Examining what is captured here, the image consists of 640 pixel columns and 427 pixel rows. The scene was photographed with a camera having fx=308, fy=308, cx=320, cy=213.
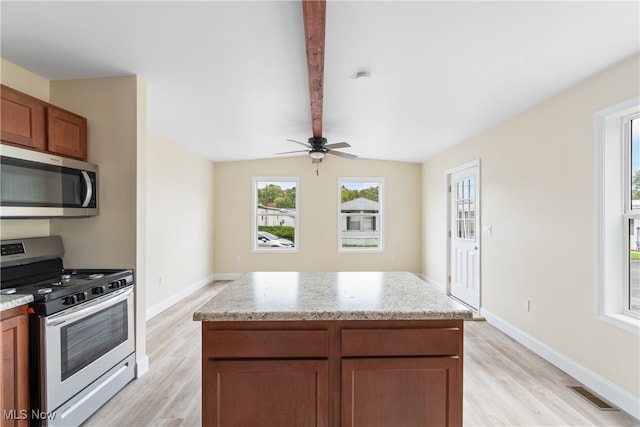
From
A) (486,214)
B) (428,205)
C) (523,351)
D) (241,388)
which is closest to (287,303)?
(241,388)

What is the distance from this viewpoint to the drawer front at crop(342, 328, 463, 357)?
152 cm

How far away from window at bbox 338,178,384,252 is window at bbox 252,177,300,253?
0.99 meters

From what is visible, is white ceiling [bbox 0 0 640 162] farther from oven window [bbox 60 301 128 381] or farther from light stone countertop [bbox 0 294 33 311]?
oven window [bbox 60 301 128 381]

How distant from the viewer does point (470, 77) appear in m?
2.60

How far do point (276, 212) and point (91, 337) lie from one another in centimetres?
439

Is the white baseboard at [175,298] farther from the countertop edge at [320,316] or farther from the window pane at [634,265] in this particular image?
the window pane at [634,265]

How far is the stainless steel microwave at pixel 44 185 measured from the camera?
1894mm

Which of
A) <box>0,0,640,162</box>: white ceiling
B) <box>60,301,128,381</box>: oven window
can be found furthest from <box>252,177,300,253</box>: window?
<box>60,301,128,381</box>: oven window

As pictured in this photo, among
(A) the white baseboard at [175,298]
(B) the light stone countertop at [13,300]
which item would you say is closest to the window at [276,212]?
(A) the white baseboard at [175,298]

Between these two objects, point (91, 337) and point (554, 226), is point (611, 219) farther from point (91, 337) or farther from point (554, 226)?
point (91, 337)

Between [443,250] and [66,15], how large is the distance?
5.27m

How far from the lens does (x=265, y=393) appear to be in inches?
59.1

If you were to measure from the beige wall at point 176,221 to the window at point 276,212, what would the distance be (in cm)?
98

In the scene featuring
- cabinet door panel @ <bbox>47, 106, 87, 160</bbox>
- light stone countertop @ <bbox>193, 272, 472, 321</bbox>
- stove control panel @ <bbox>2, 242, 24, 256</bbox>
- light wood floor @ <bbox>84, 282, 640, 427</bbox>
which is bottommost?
light wood floor @ <bbox>84, 282, 640, 427</bbox>
